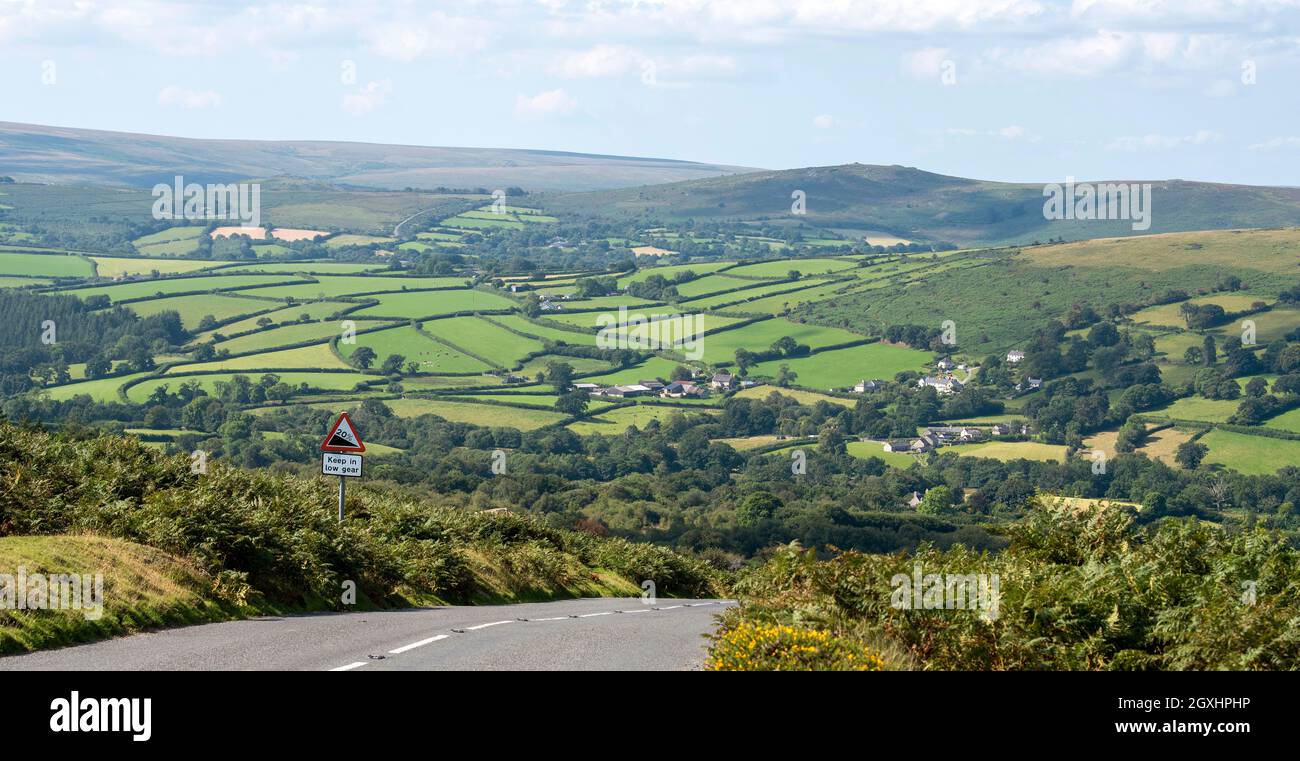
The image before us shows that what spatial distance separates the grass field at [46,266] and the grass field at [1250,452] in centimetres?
14145

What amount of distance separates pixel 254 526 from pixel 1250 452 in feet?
355

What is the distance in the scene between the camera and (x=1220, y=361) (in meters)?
140

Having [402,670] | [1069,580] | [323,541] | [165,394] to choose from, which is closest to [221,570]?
[323,541]

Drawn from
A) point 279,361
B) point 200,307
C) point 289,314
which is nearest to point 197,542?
point 279,361

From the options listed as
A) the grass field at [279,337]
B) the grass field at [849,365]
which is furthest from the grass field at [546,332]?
the grass field at [849,365]

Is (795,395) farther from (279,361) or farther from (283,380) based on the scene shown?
(279,361)

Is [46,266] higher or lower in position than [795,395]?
higher

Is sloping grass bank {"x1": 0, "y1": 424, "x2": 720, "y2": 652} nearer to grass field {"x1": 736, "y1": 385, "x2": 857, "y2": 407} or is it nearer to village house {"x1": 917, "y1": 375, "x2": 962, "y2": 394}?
grass field {"x1": 736, "y1": 385, "x2": 857, "y2": 407}

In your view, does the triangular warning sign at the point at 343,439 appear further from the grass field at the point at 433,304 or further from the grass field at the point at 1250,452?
the grass field at the point at 433,304

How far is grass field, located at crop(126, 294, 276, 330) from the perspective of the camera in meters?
153

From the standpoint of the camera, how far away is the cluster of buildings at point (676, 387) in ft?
462

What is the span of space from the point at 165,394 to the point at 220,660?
382 ft

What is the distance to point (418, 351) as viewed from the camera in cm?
14200
